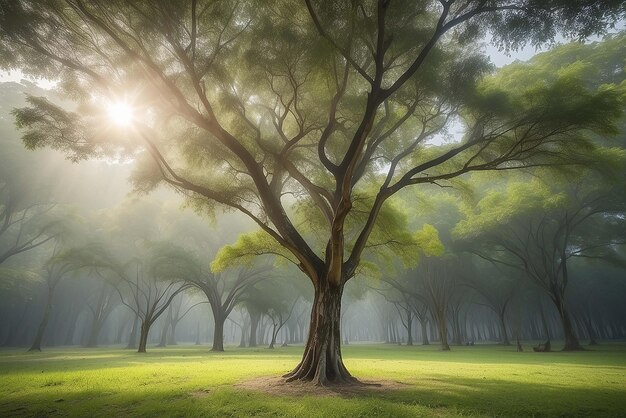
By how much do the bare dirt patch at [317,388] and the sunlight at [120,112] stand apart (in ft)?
27.5

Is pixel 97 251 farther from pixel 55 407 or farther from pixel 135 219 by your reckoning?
pixel 55 407

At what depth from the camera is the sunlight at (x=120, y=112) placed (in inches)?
395

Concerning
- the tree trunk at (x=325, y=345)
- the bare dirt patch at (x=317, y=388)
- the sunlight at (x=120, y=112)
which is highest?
the sunlight at (x=120, y=112)

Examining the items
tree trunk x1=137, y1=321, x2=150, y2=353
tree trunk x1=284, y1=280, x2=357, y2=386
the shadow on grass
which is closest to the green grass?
the shadow on grass

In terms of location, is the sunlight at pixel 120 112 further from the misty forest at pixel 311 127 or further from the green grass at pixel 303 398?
the green grass at pixel 303 398

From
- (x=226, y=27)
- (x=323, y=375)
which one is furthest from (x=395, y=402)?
(x=226, y=27)

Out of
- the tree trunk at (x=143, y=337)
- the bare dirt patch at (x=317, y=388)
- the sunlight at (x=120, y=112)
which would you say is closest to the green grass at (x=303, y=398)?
the bare dirt patch at (x=317, y=388)

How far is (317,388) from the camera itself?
323 inches

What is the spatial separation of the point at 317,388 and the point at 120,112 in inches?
388

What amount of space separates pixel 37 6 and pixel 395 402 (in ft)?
40.4

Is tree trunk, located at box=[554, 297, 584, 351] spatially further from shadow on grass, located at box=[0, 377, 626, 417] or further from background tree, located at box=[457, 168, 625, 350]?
shadow on grass, located at box=[0, 377, 626, 417]

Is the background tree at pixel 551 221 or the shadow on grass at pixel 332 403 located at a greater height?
the background tree at pixel 551 221

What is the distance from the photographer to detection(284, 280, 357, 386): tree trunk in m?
9.01

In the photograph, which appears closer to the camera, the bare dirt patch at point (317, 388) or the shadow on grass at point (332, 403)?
the shadow on grass at point (332, 403)
